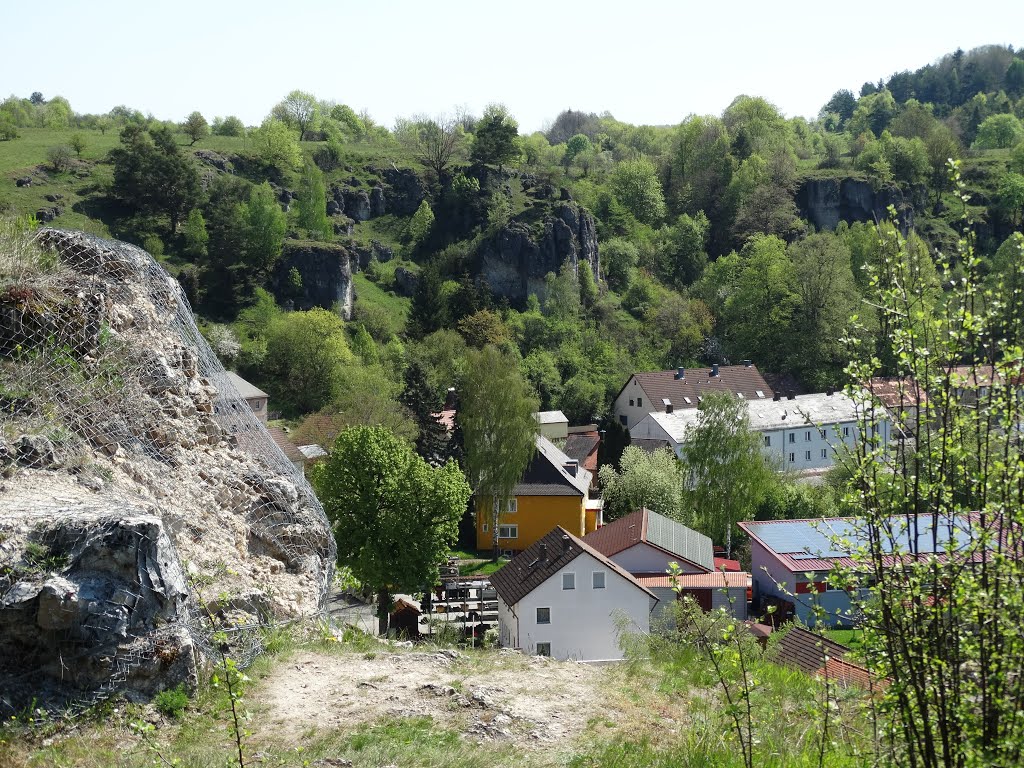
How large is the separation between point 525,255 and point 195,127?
1244 inches

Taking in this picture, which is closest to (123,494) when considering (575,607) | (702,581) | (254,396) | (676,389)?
(575,607)

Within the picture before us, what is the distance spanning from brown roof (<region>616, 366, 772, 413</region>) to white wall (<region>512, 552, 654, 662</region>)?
32.0 meters

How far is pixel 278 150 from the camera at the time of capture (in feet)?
250

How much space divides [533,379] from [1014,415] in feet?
177

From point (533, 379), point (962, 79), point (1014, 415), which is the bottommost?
point (1014, 415)

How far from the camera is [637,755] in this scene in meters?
7.74

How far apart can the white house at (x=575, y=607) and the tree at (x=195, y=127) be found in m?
65.4

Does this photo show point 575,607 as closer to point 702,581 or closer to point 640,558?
point 702,581

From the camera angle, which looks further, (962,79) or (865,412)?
(962,79)

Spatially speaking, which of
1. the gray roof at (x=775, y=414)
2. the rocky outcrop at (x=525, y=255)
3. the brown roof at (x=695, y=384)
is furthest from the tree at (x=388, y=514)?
the rocky outcrop at (x=525, y=255)

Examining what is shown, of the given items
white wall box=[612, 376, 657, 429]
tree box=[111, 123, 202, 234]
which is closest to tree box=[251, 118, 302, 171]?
tree box=[111, 123, 202, 234]

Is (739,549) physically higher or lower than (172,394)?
lower

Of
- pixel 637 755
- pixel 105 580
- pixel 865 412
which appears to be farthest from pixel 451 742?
pixel 865 412

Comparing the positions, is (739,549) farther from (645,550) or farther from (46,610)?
(46,610)
